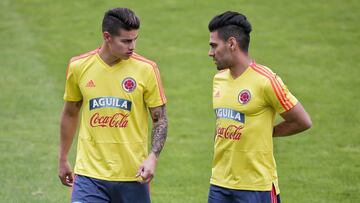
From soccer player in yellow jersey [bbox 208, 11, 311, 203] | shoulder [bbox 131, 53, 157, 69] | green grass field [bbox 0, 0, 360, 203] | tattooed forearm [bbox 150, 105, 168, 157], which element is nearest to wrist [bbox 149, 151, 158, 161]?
tattooed forearm [bbox 150, 105, 168, 157]

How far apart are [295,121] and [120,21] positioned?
1.81 meters

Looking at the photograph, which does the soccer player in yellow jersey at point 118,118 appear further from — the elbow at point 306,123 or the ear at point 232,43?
the elbow at point 306,123

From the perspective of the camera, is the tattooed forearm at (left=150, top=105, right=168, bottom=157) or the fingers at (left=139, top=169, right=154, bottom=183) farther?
the tattooed forearm at (left=150, top=105, right=168, bottom=157)

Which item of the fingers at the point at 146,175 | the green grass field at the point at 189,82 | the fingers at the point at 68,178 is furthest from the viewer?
the green grass field at the point at 189,82

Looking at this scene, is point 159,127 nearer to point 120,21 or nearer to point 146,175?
point 146,175

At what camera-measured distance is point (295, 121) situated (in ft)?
24.4

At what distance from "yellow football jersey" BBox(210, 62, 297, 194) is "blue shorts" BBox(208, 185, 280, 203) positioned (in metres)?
0.04

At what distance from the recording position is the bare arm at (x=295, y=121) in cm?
738

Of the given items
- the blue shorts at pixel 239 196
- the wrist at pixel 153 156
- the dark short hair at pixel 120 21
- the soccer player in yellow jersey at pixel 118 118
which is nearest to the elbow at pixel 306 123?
the blue shorts at pixel 239 196

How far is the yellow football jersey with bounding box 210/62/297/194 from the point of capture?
725 centimetres

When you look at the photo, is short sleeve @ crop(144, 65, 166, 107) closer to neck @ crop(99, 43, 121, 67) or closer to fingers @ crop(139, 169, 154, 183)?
neck @ crop(99, 43, 121, 67)

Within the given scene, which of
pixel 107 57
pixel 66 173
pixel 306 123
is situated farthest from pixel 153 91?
pixel 306 123

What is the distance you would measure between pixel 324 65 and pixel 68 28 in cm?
682

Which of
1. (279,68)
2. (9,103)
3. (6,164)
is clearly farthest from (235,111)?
(279,68)
